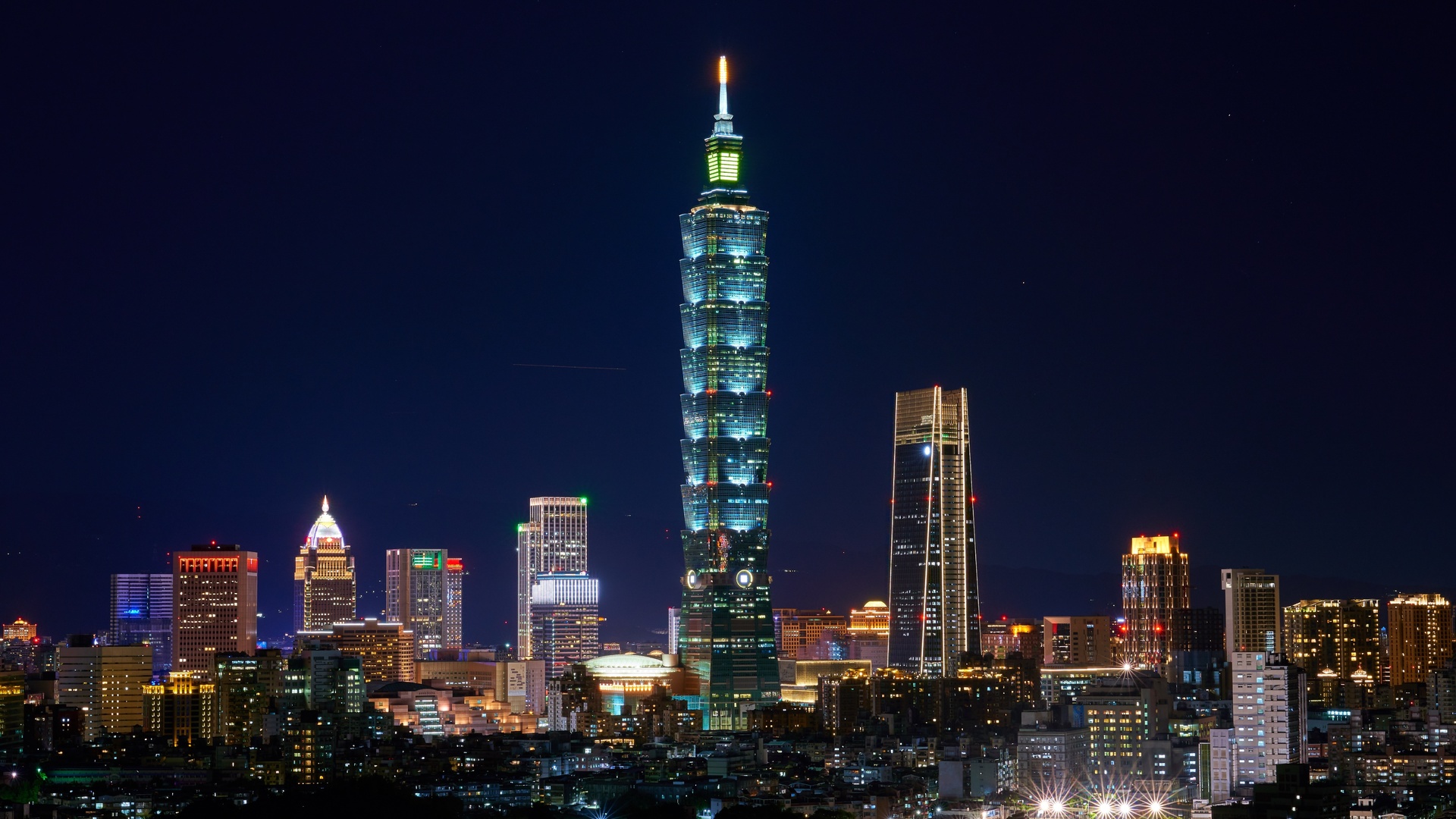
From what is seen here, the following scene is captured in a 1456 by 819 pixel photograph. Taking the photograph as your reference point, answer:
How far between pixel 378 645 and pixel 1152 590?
4190 cm

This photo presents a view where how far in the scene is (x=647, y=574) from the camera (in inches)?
6654

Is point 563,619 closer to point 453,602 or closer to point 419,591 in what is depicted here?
point 419,591

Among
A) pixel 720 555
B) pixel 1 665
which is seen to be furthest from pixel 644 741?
pixel 1 665

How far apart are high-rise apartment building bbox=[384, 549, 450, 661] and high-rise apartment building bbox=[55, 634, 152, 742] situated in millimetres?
50129

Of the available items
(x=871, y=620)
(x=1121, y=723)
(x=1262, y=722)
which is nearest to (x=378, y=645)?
(x=871, y=620)

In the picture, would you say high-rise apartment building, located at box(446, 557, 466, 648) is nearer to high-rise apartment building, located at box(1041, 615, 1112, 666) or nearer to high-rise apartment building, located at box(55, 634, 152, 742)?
high-rise apartment building, located at box(1041, 615, 1112, 666)

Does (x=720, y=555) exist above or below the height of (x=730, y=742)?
above

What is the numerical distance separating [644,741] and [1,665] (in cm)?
2672

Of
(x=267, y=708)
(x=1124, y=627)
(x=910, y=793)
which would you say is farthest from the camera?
(x=1124, y=627)

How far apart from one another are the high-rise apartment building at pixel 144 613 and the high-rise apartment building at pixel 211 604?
125 inches

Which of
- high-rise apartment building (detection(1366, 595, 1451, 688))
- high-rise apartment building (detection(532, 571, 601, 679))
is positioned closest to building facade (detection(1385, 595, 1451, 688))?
high-rise apartment building (detection(1366, 595, 1451, 688))

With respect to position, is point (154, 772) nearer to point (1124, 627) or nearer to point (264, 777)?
point (264, 777)

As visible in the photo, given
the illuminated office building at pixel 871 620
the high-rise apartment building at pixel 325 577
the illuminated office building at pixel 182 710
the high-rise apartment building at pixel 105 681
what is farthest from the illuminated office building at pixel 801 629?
the illuminated office building at pixel 182 710

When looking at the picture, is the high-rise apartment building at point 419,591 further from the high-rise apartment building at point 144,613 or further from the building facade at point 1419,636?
the building facade at point 1419,636
